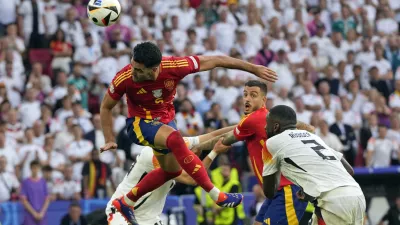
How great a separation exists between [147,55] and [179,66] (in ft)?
2.09

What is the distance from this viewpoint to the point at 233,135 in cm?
1241

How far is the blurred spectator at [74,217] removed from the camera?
59.0 feet

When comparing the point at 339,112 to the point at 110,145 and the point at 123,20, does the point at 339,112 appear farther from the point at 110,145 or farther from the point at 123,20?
the point at 110,145

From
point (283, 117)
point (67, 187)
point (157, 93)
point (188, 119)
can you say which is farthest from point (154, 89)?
point (188, 119)

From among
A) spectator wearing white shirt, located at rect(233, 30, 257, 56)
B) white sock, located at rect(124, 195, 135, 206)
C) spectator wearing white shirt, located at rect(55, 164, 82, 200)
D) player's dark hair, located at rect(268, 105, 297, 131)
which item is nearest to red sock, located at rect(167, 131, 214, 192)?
white sock, located at rect(124, 195, 135, 206)

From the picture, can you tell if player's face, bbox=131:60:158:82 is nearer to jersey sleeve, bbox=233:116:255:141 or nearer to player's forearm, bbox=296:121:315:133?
jersey sleeve, bbox=233:116:255:141

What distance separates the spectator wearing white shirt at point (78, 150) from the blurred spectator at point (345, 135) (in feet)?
19.4

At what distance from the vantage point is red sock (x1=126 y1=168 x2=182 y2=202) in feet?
40.6

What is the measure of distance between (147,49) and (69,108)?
9.16 m

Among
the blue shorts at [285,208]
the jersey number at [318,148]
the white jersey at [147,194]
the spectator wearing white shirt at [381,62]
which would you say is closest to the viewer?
the jersey number at [318,148]

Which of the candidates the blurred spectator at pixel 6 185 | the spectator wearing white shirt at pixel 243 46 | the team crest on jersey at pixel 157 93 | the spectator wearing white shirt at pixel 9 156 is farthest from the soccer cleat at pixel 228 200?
the spectator wearing white shirt at pixel 243 46

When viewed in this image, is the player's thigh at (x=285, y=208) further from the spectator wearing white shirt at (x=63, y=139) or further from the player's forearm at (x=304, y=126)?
the spectator wearing white shirt at (x=63, y=139)

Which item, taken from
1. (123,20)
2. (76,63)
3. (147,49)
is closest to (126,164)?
(76,63)

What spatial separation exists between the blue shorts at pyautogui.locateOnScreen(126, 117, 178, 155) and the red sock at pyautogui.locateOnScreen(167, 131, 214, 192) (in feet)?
0.94
